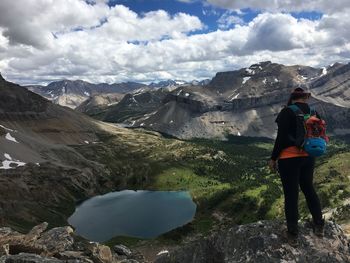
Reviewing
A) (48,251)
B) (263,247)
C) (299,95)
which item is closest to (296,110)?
(299,95)

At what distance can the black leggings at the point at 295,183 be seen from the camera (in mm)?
18031

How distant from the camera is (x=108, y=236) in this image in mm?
152625

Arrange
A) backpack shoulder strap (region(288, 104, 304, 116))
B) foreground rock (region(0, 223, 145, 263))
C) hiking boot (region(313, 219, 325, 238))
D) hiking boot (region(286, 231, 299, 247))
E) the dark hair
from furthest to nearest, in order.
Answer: foreground rock (region(0, 223, 145, 263)), the dark hair, hiking boot (region(313, 219, 325, 238)), backpack shoulder strap (region(288, 104, 304, 116)), hiking boot (region(286, 231, 299, 247))

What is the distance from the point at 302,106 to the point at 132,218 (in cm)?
16205

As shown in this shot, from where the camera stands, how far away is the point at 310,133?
18.0 metres

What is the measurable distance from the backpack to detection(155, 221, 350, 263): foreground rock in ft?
11.9

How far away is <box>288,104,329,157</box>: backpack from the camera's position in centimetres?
1773

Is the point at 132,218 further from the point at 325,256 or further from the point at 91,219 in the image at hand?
the point at 325,256

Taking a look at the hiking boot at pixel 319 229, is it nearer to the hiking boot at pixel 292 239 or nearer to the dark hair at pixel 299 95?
the hiking boot at pixel 292 239

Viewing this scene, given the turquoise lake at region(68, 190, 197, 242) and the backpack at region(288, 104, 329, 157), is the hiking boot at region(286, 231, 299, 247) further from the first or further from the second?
the turquoise lake at region(68, 190, 197, 242)

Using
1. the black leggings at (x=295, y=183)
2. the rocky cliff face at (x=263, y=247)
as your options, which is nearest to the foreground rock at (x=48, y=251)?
the rocky cliff face at (x=263, y=247)

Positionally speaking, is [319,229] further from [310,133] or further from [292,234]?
[310,133]

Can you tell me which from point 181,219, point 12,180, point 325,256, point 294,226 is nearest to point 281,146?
point 294,226

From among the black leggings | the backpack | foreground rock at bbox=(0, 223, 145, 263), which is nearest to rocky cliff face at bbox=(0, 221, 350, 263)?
the black leggings
